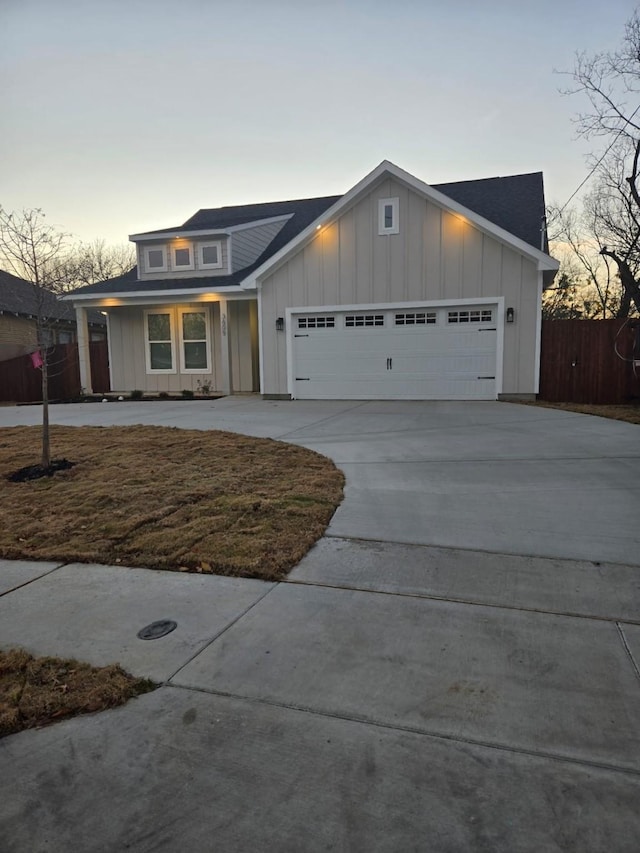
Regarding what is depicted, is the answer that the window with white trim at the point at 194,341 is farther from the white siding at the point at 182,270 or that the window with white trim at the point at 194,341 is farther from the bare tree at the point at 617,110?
the bare tree at the point at 617,110

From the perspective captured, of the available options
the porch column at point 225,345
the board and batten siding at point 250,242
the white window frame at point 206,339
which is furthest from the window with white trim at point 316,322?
the board and batten siding at point 250,242

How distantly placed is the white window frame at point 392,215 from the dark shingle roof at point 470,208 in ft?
8.56

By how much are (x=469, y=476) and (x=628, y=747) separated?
3.84m

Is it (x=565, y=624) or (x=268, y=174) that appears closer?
(x=565, y=624)

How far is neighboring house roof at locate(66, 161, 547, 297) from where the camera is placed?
1278 cm

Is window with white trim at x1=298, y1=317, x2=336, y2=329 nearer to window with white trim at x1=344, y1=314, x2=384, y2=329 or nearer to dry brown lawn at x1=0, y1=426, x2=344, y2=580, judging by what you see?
window with white trim at x1=344, y1=314, x2=384, y2=329

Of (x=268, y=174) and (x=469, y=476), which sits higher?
(x=268, y=174)

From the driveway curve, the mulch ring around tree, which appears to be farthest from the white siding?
the mulch ring around tree

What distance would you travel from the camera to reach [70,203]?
1881cm

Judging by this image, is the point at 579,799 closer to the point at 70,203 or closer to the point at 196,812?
the point at 196,812

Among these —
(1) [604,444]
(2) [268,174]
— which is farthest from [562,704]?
(2) [268,174]

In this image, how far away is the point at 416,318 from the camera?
42.5ft

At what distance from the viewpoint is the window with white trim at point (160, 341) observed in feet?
53.7

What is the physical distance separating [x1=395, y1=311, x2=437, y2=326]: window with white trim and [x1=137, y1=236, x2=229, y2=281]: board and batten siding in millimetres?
5905
